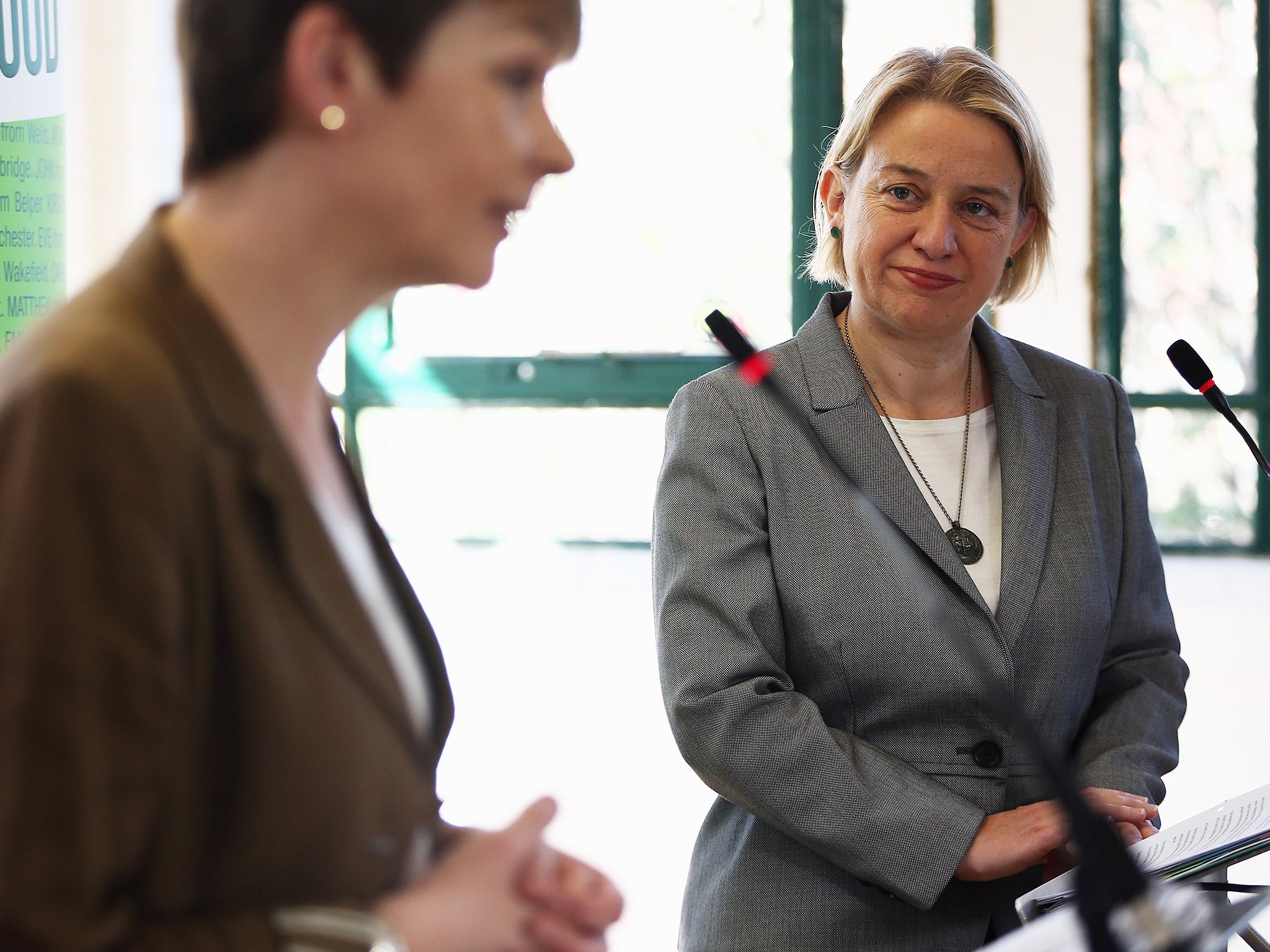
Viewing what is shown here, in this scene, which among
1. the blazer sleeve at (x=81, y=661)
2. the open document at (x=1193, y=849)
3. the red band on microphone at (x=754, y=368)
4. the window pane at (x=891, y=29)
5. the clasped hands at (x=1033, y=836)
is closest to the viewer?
the blazer sleeve at (x=81, y=661)

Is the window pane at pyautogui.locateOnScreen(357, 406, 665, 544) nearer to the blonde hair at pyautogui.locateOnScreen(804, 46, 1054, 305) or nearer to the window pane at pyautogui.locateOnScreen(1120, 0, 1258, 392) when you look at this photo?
the window pane at pyautogui.locateOnScreen(1120, 0, 1258, 392)

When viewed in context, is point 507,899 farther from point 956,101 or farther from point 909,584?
point 956,101

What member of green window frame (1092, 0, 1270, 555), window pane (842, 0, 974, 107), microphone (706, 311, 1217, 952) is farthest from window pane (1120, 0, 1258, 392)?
microphone (706, 311, 1217, 952)

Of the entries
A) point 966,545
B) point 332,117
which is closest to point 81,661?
point 332,117

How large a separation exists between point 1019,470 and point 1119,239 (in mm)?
1566

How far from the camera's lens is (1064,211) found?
2857 millimetres

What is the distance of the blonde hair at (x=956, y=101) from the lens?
1565 mm

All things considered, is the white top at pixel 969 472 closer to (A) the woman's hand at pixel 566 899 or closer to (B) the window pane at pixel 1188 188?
(A) the woman's hand at pixel 566 899

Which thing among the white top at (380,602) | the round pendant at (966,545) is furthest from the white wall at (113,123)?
the white top at (380,602)

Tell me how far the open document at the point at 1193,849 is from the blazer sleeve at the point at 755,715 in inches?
7.6

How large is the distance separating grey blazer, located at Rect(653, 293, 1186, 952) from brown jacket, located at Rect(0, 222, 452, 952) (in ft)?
2.63

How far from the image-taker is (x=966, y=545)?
1.52m

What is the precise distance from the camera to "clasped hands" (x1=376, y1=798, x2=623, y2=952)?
0.62 meters

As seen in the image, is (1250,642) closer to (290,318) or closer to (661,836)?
(661,836)
